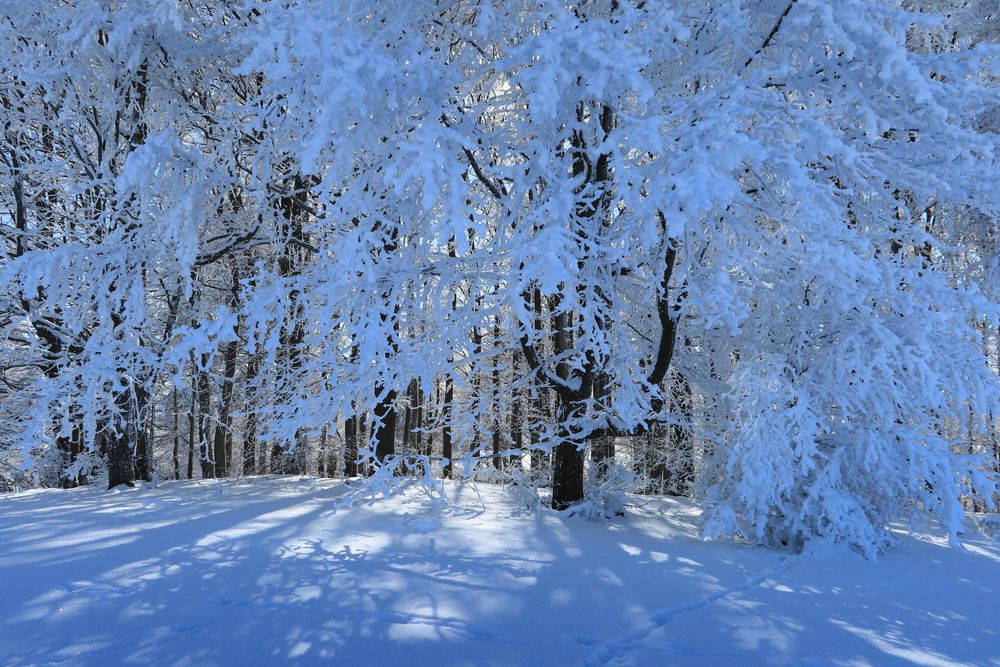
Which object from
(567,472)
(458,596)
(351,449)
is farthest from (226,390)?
(458,596)

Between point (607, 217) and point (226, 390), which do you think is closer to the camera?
point (607, 217)

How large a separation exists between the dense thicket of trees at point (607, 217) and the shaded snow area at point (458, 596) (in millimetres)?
859

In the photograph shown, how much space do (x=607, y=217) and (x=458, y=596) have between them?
4008 millimetres

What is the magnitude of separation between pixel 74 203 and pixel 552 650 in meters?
11.2

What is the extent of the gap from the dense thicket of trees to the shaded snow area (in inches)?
33.8

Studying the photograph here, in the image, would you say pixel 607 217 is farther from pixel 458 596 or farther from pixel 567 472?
pixel 458 596

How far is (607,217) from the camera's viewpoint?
605cm

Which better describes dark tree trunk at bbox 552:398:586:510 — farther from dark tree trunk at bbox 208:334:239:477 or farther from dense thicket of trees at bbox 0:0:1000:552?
dark tree trunk at bbox 208:334:239:477

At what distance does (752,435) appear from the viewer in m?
5.27

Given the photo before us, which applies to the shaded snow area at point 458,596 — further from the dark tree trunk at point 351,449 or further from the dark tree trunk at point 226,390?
the dark tree trunk at point 226,390

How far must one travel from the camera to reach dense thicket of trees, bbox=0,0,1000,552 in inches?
163

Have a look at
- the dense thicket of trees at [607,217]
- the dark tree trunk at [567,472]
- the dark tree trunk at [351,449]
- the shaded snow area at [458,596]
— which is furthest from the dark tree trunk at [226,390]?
the dark tree trunk at [567,472]

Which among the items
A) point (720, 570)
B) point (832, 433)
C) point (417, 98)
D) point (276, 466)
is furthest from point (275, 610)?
point (276, 466)

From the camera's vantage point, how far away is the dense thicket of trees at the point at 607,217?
4152mm
